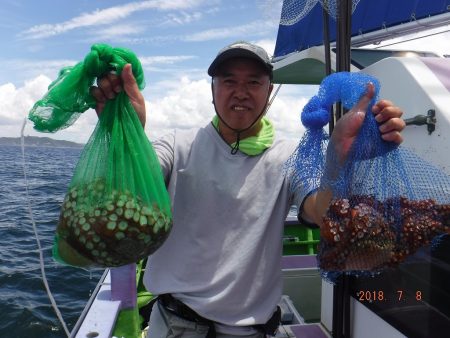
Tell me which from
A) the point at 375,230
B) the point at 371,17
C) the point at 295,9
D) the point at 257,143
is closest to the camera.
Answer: the point at 375,230

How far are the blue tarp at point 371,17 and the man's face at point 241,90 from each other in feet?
9.37

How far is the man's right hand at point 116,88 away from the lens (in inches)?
58.7

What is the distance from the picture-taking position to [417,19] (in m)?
5.21

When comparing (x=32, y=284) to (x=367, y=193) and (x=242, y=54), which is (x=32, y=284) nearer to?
(x=242, y=54)

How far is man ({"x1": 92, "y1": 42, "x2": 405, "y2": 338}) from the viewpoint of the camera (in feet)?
5.85

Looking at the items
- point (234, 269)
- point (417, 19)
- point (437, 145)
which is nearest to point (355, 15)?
point (417, 19)

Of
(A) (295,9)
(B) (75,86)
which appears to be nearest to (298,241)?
(A) (295,9)

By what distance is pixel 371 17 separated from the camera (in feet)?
18.4

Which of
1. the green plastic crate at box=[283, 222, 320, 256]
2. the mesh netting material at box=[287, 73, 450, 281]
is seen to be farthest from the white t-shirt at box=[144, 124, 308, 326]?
the green plastic crate at box=[283, 222, 320, 256]

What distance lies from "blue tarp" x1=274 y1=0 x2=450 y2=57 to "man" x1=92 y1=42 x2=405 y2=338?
9.52 ft

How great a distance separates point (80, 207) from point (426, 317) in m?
1.73

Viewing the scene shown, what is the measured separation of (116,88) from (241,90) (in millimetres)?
553

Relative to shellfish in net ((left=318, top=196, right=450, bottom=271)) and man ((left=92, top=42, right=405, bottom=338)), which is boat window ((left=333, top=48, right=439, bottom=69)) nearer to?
man ((left=92, top=42, right=405, bottom=338))
